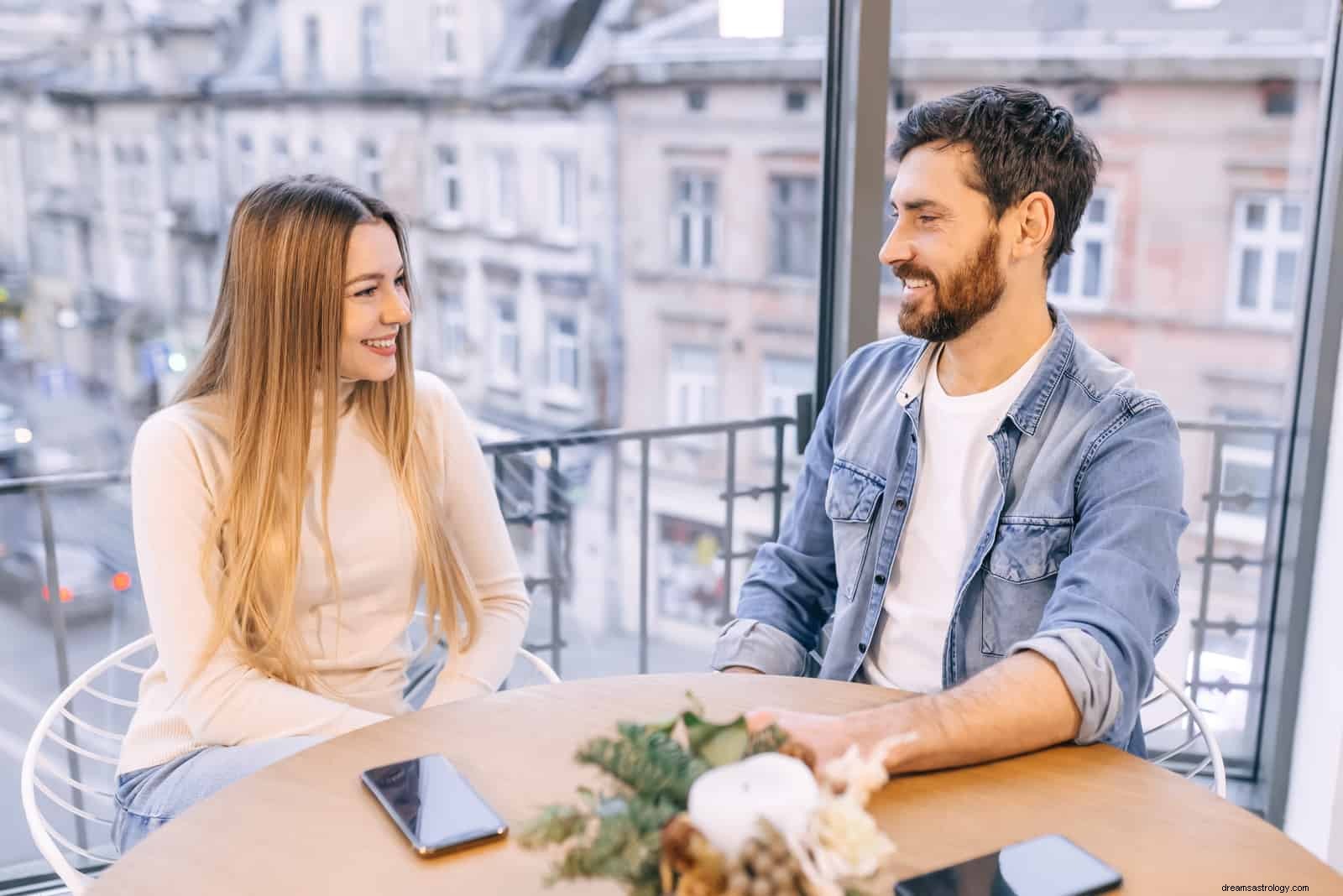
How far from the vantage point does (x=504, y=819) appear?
38.9 inches

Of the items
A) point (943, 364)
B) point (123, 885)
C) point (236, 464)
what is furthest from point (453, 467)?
point (123, 885)

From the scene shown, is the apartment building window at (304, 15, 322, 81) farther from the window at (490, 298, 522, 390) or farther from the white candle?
the white candle

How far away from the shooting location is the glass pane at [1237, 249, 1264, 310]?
7.45 ft

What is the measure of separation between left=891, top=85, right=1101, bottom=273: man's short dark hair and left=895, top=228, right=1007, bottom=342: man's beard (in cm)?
7

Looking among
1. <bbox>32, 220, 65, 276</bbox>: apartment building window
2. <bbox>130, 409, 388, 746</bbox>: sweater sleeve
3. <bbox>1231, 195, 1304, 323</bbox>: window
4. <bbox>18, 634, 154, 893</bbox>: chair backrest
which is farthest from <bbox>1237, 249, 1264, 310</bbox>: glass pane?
<bbox>32, 220, 65, 276</bbox>: apartment building window

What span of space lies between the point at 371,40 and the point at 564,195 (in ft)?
1.93

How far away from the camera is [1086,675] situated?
1.17 meters

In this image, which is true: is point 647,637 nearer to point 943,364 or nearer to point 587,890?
point 943,364

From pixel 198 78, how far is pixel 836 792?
2043 mm

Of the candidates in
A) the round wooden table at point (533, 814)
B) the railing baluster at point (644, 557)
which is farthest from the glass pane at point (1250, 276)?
the round wooden table at point (533, 814)

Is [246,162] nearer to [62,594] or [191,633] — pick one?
[62,594]

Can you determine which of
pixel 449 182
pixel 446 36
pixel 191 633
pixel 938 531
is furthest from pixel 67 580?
pixel 938 531

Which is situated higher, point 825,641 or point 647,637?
point 825,641

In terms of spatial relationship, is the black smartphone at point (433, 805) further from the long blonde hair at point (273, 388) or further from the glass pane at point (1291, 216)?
the glass pane at point (1291, 216)
